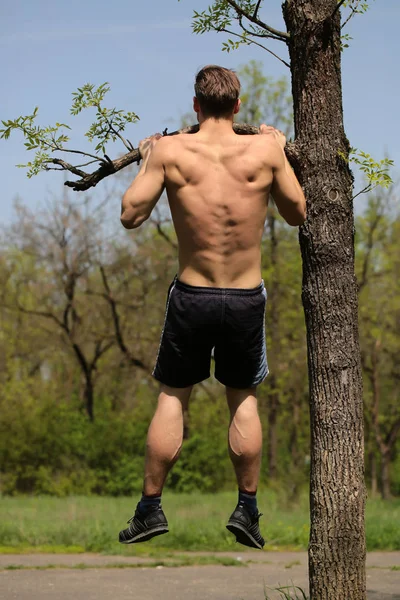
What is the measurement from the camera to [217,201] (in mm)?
4176

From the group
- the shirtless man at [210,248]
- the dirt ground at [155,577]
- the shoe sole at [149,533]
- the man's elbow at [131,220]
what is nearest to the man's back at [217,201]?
the shirtless man at [210,248]

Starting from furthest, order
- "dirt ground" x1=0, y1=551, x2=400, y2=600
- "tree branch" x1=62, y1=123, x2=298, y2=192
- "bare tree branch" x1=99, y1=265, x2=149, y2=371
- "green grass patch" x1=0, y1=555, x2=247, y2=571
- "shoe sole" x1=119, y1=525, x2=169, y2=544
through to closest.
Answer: "bare tree branch" x1=99, y1=265, x2=149, y2=371 → "green grass patch" x1=0, y1=555, x2=247, y2=571 → "dirt ground" x1=0, y1=551, x2=400, y2=600 → "tree branch" x1=62, y1=123, x2=298, y2=192 → "shoe sole" x1=119, y1=525, x2=169, y2=544

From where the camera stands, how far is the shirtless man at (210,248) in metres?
4.20

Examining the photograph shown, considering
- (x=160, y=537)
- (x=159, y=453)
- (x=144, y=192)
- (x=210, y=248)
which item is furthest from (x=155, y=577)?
(x=144, y=192)

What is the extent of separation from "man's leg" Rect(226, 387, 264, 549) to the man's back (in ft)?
2.05

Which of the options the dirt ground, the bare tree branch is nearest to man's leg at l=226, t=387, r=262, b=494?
the dirt ground

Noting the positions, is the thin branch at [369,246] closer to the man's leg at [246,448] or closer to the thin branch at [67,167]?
the thin branch at [67,167]

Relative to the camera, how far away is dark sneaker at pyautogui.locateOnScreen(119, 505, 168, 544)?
4.39 metres

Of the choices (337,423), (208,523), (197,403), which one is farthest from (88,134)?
(197,403)

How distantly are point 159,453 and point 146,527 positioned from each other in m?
0.36

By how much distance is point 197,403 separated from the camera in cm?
3050

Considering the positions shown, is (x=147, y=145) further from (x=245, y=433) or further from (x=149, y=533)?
(x=149, y=533)

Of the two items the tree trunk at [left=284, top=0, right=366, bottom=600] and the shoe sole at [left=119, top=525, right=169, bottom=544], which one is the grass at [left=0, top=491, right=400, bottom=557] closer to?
the tree trunk at [left=284, top=0, right=366, bottom=600]

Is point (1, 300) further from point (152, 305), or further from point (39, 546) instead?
point (39, 546)
